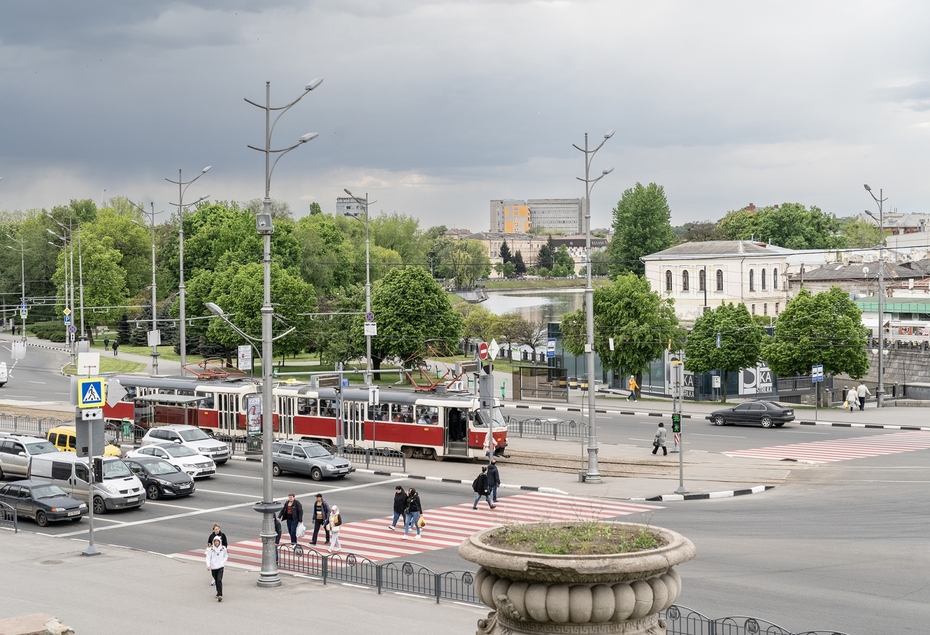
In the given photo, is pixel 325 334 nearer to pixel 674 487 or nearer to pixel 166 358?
pixel 166 358

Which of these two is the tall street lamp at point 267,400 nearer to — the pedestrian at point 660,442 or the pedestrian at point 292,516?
Result: the pedestrian at point 292,516

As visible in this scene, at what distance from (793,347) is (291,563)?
1562 inches

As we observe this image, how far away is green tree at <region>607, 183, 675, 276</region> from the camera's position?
133 m

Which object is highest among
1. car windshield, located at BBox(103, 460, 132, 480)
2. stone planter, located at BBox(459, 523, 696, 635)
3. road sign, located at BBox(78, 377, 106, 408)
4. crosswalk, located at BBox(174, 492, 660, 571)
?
road sign, located at BBox(78, 377, 106, 408)

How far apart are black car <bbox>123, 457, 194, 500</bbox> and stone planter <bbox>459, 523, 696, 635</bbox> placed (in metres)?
25.6

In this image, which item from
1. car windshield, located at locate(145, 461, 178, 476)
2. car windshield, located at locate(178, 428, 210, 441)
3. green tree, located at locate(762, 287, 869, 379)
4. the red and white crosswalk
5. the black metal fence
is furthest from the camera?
green tree, located at locate(762, 287, 869, 379)

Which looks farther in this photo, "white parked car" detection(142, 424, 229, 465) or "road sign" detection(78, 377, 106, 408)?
"white parked car" detection(142, 424, 229, 465)

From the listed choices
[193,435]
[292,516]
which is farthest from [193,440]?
[292,516]

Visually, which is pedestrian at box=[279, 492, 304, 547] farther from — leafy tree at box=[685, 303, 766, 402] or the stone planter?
leafy tree at box=[685, 303, 766, 402]

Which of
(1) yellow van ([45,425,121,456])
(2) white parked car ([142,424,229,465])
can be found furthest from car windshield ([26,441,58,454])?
(2) white parked car ([142,424,229,465])

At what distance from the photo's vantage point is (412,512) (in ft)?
84.3

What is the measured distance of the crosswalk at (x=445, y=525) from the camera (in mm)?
→ 24547

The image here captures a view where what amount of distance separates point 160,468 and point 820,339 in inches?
1450

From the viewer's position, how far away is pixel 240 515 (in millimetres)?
29453
